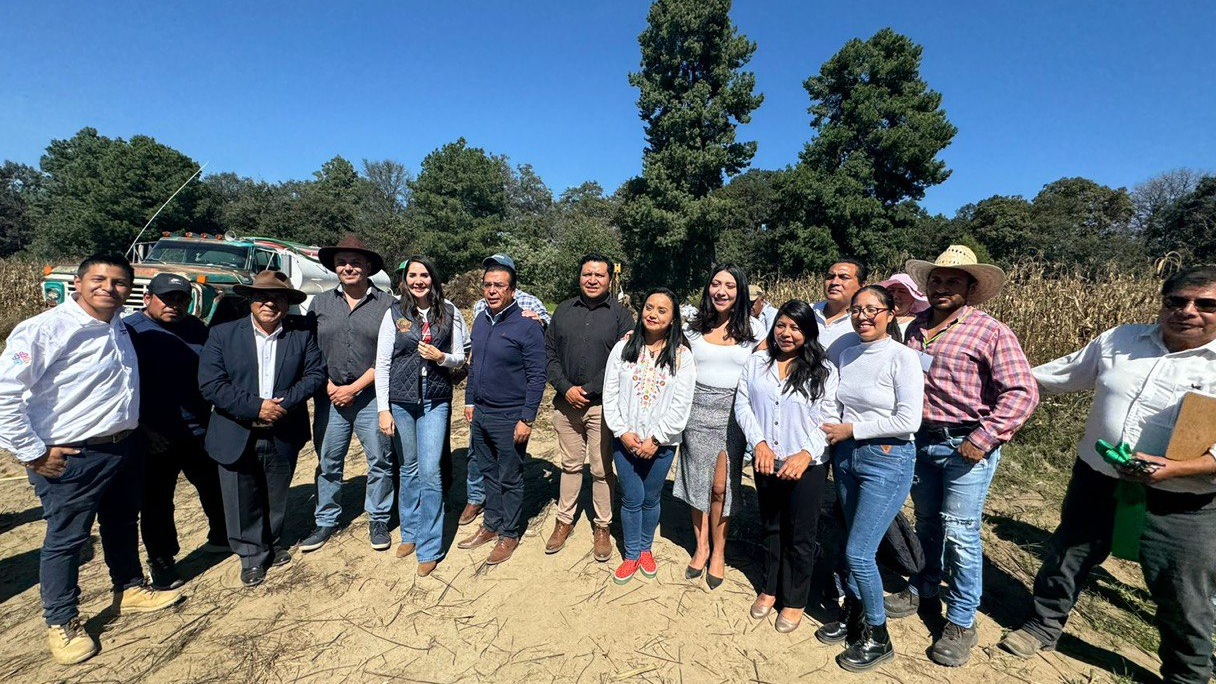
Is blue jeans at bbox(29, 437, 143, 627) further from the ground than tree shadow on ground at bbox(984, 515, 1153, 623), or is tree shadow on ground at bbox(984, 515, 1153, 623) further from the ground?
blue jeans at bbox(29, 437, 143, 627)

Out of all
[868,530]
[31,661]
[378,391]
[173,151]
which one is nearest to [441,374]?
[378,391]

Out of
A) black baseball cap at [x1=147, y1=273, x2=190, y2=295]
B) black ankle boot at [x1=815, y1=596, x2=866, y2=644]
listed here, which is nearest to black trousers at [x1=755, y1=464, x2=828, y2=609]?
black ankle boot at [x1=815, y1=596, x2=866, y2=644]

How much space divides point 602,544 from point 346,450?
2.00m

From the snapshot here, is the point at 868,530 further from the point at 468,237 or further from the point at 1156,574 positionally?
the point at 468,237

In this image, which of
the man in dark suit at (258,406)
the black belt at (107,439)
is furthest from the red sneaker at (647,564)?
the black belt at (107,439)

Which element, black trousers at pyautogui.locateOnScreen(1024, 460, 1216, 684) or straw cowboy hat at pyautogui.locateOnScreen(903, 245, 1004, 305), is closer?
black trousers at pyautogui.locateOnScreen(1024, 460, 1216, 684)

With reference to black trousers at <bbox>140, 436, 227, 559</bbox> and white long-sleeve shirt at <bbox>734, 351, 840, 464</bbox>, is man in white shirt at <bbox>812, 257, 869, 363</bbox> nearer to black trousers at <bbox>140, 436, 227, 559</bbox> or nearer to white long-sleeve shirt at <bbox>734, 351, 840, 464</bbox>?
white long-sleeve shirt at <bbox>734, 351, 840, 464</bbox>

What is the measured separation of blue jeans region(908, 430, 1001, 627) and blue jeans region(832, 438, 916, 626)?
0.92 ft

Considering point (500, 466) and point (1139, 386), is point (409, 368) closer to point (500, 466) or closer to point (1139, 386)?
point (500, 466)

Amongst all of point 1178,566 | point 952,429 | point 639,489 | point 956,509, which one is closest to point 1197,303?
point 952,429

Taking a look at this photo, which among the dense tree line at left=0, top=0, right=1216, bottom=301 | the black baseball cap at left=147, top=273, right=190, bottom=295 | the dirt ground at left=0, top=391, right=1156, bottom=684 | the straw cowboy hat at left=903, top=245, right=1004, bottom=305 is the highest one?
the dense tree line at left=0, top=0, right=1216, bottom=301

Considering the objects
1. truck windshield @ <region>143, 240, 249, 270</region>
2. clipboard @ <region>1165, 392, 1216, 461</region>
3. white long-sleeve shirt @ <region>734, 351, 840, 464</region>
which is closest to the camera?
clipboard @ <region>1165, 392, 1216, 461</region>

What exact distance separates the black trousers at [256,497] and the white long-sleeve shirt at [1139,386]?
4.83 meters

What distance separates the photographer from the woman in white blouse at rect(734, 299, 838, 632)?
268 cm
